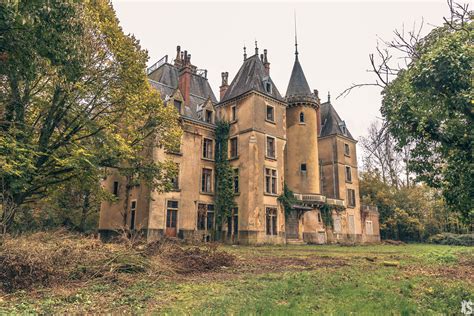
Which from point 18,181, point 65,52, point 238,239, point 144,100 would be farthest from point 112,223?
point 65,52

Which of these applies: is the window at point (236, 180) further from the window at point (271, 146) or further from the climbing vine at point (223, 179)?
the window at point (271, 146)

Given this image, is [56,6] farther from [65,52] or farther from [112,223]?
[112,223]

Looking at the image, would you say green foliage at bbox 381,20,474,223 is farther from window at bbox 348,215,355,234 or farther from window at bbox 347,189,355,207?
window at bbox 347,189,355,207

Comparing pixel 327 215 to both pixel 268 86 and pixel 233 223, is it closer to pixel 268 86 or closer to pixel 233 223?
pixel 233 223

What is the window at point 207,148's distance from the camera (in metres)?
29.4

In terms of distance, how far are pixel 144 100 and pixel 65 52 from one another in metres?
8.72

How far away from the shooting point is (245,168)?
27984mm

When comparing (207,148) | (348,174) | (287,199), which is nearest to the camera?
(287,199)

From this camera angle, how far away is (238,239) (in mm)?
26688

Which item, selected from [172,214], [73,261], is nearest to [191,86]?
[172,214]

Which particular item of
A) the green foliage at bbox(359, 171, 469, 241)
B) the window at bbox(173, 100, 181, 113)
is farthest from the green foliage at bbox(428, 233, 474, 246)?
the window at bbox(173, 100, 181, 113)

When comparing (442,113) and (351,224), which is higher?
(442,113)

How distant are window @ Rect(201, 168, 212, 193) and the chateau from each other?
92 millimetres

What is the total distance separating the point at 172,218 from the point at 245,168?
7.44 meters
